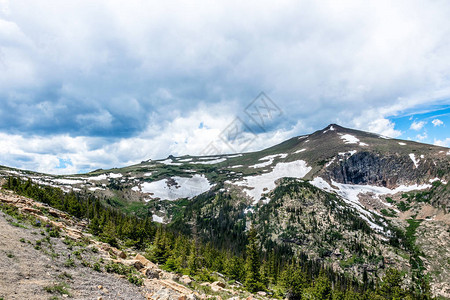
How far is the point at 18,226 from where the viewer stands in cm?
2322

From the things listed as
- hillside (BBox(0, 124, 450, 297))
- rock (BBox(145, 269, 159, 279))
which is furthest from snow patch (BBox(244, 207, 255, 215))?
rock (BBox(145, 269, 159, 279))

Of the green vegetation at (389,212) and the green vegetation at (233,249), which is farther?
the green vegetation at (389,212)

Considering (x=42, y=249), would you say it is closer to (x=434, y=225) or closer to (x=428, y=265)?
(x=428, y=265)

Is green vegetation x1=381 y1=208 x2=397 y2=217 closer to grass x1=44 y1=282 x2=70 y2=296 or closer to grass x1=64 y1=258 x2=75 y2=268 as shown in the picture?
grass x1=64 y1=258 x2=75 y2=268

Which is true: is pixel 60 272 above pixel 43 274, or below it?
below

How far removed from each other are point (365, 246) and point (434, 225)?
55667 mm

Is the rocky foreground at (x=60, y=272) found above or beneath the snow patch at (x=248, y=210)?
above

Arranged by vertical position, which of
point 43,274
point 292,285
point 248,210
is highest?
point 43,274

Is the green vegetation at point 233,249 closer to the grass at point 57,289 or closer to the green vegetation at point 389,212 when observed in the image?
the grass at point 57,289

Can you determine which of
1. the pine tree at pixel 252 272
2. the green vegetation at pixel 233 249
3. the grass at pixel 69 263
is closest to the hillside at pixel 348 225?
the green vegetation at pixel 233 249

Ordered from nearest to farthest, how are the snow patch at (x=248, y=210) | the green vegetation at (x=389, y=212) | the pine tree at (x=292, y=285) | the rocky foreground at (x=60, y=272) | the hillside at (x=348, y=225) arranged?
the rocky foreground at (x=60, y=272) < the pine tree at (x=292, y=285) < the hillside at (x=348, y=225) < the green vegetation at (x=389, y=212) < the snow patch at (x=248, y=210)

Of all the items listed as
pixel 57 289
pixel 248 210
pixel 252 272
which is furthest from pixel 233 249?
pixel 57 289

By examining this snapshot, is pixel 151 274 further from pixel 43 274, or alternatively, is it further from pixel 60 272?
pixel 43 274

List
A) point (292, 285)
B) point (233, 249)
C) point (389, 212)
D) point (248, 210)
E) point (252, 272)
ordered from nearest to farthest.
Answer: point (252, 272) < point (292, 285) < point (233, 249) < point (389, 212) < point (248, 210)
